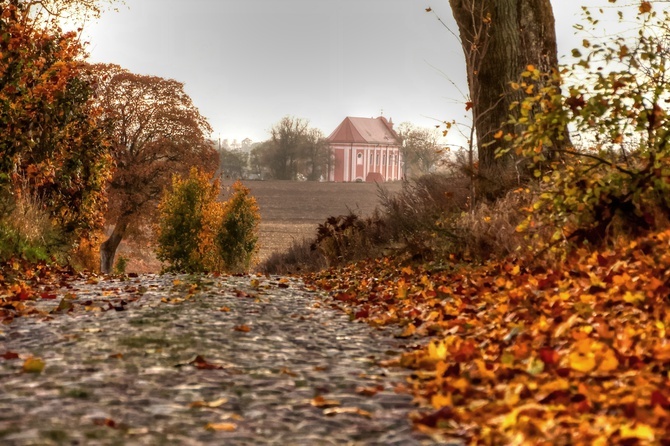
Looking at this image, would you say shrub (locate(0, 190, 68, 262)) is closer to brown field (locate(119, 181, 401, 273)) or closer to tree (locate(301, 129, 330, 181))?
brown field (locate(119, 181, 401, 273))

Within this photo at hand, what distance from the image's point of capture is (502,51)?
1312 cm

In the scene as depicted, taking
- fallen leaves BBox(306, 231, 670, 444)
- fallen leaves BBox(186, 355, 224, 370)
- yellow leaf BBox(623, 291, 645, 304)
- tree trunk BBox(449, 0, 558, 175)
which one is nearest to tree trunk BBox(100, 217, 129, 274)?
tree trunk BBox(449, 0, 558, 175)

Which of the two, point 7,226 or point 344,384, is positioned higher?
point 7,226

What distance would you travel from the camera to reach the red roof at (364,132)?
105250 millimetres

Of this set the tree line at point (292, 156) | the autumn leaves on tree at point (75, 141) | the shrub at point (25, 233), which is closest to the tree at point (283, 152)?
the tree line at point (292, 156)

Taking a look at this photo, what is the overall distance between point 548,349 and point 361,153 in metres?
100

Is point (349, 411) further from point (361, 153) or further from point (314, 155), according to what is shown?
point (361, 153)

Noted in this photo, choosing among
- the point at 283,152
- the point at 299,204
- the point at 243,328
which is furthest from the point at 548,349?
the point at 283,152

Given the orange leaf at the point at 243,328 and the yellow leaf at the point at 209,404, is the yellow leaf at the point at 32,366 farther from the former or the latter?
the orange leaf at the point at 243,328

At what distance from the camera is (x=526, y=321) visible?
621cm

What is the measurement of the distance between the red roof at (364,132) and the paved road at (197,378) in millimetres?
95328

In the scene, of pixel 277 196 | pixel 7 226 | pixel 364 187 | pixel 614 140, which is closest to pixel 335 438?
pixel 614 140

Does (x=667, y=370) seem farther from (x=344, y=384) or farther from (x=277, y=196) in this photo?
(x=277, y=196)

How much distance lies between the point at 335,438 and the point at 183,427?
2.49 ft
